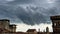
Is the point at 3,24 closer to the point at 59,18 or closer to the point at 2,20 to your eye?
the point at 2,20

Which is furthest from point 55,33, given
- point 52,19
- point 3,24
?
point 3,24

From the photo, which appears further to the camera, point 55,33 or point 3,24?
point 3,24

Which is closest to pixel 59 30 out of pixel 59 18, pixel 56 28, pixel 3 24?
pixel 56 28

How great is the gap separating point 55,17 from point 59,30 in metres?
3.47

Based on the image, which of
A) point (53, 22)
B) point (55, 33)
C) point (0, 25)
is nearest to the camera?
point (55, 33)

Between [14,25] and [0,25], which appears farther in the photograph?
[14,25]

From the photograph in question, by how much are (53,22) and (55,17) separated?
1.37m

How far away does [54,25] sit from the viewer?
32750 millimetres

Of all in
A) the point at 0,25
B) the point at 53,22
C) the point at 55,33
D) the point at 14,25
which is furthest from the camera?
the point at 14,25

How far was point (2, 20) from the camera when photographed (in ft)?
145

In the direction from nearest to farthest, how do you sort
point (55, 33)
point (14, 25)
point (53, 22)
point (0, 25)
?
point (55, 33)
point (53, 22)
point (0, 25)
point (14, 25)

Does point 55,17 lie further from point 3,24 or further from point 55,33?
point 3,24

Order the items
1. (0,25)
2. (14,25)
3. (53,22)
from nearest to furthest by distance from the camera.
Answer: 1. (53,22)
2. (0,25)
3. (14,25)

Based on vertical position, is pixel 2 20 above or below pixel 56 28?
above
